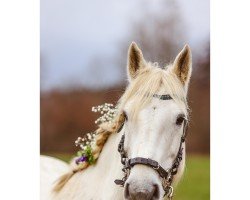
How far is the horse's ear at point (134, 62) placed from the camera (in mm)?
1440

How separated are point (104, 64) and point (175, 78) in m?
0.54

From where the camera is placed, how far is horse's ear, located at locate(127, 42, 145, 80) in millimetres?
1440

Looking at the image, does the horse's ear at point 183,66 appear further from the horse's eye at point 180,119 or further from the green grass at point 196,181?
the green grass at point 196,181

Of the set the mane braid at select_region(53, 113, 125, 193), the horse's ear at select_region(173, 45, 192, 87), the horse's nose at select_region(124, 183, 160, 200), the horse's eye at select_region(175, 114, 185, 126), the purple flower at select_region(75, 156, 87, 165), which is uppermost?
the horse's ear at select_region(173, 45, 192, 87)

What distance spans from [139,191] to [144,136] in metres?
0.17

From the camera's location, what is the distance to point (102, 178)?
4.72 feet
